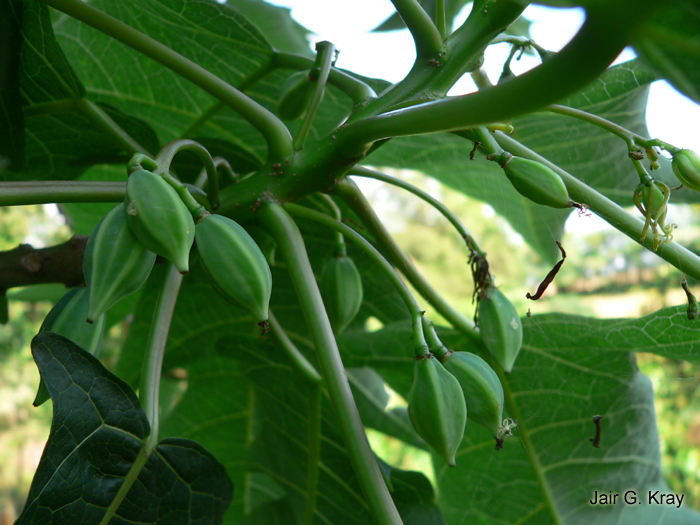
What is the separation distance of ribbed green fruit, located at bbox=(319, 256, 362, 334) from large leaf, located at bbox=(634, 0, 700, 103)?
0.41 m

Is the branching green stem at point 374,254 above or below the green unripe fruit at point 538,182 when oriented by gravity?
below

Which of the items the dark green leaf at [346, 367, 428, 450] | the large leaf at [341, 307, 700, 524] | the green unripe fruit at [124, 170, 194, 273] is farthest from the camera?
the dark green leaf at [346, 367, 428, 450]

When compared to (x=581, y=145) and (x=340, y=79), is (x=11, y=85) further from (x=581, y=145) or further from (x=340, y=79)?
(x=581, y=145)

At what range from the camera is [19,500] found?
4387mm

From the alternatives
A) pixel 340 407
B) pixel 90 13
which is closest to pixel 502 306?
pixel 340 407

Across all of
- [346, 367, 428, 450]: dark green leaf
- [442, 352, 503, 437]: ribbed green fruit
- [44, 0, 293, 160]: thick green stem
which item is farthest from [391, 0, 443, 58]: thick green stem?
[346, 367, 428, 450]: dark green leaf

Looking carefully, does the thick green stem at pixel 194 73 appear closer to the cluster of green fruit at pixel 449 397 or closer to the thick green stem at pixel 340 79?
the thick green stem at pixel 340 79

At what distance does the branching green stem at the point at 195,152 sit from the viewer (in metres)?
0.39

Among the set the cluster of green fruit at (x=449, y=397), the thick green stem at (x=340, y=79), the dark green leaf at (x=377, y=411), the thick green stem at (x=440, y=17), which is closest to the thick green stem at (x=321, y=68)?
the thick green stem at (x=340, y=79)

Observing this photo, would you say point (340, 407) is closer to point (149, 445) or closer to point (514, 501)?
point (149, 445)

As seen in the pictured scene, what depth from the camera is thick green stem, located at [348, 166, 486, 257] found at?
1.69 feet

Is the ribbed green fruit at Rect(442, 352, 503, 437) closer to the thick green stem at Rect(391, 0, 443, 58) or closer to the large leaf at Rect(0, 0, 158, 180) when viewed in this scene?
the thick green stem at Rect(391, 0, 443, 58)

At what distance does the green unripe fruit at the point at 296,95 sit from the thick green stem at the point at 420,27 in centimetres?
17

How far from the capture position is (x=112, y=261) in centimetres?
39
